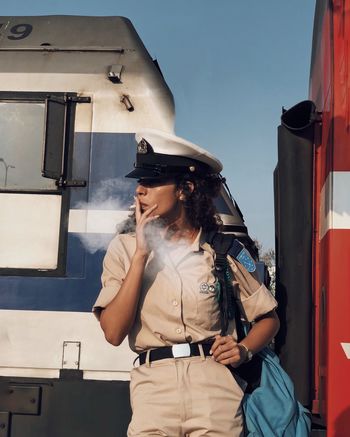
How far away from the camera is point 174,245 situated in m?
2.14

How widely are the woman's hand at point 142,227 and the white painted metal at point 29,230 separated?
1.11 meters

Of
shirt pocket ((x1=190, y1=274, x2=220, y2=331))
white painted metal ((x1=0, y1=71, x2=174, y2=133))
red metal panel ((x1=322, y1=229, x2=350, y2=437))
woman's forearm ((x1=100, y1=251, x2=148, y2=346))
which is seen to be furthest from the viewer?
white painted metal ((x1=0, y1=71, x2=174, y2=133))

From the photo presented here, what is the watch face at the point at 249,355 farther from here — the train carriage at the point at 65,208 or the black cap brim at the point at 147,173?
the train carriage at the point at 65,208

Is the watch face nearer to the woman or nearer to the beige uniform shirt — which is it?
the woman

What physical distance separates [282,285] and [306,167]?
559 millimetres

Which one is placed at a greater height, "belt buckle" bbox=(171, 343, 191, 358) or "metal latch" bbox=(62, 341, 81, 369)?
"belt buckle" bbox=(171, 343, 191, 358)

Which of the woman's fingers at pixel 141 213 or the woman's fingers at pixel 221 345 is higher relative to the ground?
the woman's fingers at pixel 141 213

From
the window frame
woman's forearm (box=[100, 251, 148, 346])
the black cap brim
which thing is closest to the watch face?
woman's forearm (box=[100, 251, 148, 346])

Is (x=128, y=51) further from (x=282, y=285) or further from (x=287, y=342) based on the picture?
(x=287, y=342)

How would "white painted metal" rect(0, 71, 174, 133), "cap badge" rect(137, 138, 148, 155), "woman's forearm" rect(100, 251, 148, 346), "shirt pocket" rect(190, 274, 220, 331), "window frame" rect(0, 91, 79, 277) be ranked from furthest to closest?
"white painted metal" rect(0, 71, 174, 133)
"window frame" rect(0, 91, 79, 277)
"cap badge" rect(137, 138, 148, 155)
"shirt pocket" rect(190, 274, 220, 331)
"woman's forearm" rect(100, 251, 148, 346)

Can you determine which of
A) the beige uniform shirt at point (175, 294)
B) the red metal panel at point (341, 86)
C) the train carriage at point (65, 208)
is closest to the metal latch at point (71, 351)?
the train carriage at point (65, 208)

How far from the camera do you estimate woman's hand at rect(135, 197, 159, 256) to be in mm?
1942

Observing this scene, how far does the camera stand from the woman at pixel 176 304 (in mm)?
1915

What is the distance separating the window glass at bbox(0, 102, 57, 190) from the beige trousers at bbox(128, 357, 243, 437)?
1413 millimetres
